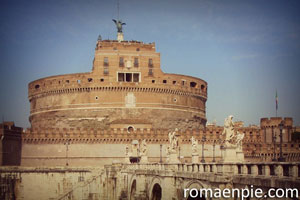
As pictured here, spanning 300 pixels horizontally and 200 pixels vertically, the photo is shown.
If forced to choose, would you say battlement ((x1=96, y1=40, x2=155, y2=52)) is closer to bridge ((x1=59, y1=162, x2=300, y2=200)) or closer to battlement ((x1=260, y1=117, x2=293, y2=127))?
battlement ((x1=260, y1=117, x2=293, y2=127))

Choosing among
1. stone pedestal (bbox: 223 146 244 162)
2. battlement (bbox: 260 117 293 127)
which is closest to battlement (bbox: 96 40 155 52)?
battlement (bbox: 260 117 293 127)

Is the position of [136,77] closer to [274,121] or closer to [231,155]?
[274,121]

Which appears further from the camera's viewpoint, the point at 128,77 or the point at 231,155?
the point at 128,77

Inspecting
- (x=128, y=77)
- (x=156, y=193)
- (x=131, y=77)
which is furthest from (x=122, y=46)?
(x=156, y=193)

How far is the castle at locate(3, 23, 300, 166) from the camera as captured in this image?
6062 centimetres

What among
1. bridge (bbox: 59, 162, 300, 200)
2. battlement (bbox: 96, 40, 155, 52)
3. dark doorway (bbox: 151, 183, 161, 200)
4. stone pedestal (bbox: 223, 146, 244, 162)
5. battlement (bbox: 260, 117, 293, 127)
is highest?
battlement (bbox: 96, 40, 155, 52)

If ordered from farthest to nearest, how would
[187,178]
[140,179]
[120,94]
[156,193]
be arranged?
[120,94] → [140,179] → [156,193] → [187,178]

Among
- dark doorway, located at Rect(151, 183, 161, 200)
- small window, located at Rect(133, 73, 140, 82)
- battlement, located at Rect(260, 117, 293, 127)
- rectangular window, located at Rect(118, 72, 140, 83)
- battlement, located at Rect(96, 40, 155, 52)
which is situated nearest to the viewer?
dark doorway, located at Rect(151, 183, 161, 200)

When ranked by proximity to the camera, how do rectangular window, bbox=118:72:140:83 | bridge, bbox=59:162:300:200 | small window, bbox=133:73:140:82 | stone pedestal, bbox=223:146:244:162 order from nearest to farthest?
1. bridge, bbox=59:162:300:200
2. stone pedestal, bbox=223:146:244:162
3. rectangular window, bbox=118:72:140:83
4. small window, bbox=133:73:140:82

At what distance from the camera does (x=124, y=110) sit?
68.7m

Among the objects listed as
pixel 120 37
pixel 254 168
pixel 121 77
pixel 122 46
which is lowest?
pixel 254 168

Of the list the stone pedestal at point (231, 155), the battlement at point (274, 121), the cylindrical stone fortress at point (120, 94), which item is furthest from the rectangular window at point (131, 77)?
the stone pedestal at point (231, 155)

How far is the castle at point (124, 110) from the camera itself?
60.6 metres

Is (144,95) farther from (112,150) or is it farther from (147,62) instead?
(112,150)
